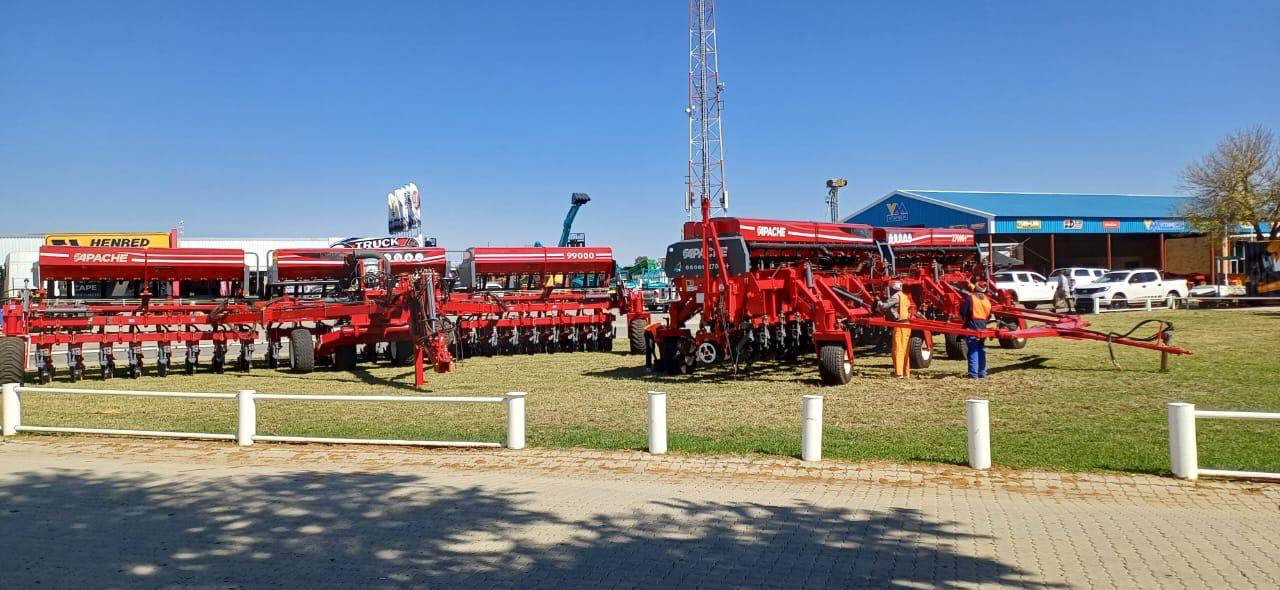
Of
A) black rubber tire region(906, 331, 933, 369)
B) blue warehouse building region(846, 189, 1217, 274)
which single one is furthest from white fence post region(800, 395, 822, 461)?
blue warehouse building region(846, 189, 1217, 274)

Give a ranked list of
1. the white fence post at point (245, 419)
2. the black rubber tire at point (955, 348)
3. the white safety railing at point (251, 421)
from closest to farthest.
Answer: the white safety railing at point (251, 421) → the white fence post at point (245, 419) → the black rubber tire at point (955, 348)

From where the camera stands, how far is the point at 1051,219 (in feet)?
157

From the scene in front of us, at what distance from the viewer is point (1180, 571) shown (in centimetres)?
545

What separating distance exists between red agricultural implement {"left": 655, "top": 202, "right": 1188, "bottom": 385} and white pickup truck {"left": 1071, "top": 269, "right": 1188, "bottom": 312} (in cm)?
1676

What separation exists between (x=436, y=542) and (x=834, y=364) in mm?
9079

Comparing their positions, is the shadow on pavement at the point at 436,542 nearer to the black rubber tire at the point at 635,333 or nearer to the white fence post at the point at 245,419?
the white fence post at the point at 245,419

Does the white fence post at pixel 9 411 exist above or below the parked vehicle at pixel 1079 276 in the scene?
below

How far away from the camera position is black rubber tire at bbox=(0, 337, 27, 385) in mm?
16266

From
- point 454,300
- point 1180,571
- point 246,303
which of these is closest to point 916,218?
point 454,300

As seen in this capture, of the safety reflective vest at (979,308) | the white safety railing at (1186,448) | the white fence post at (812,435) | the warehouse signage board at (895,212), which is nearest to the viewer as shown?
the white safety railing at (1186,448)

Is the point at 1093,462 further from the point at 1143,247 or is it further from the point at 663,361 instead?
the point at 1143,247

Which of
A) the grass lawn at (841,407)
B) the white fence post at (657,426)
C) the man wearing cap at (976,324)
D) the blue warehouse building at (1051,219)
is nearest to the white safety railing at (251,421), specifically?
the grass lawn at (841,407)

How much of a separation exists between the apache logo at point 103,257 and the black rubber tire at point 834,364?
15.0m

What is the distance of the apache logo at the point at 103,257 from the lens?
19500 mm
